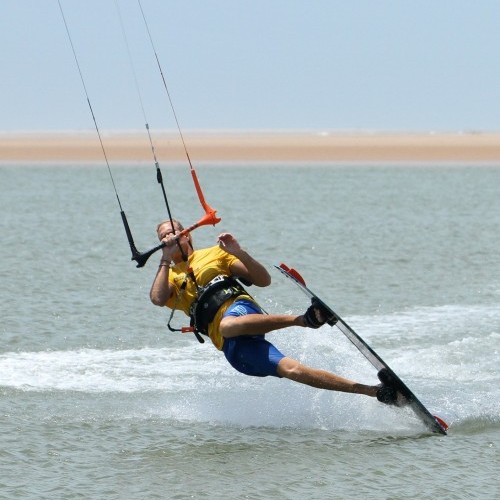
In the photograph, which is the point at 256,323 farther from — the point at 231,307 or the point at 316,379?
the point at 316,379

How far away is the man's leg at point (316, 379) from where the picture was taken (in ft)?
27.8

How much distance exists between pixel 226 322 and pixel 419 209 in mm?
19695

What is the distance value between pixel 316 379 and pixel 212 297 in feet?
3.14

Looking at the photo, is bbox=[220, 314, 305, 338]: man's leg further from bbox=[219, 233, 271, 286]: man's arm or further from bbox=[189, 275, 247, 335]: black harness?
bbox=[219, 233, 271, 286]: man's arm

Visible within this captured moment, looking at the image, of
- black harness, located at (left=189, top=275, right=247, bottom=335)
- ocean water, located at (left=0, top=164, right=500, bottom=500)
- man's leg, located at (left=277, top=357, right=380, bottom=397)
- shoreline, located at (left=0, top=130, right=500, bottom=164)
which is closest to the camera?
ocean water, located at (left=0, top=164, right=500, bottom=500)

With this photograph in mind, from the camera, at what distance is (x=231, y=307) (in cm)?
878

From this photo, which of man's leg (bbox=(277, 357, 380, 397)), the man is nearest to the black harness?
the man

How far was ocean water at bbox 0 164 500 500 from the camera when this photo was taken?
305 inches

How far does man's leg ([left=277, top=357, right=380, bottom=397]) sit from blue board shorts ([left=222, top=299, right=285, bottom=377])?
0.08m

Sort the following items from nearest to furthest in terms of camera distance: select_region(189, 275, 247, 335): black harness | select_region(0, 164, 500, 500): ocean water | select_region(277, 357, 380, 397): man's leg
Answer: select_region(0, 164, 500, 500): ocean water < select_region(277, 357, 380, 397): man's leg < select_region(189, 275, 247, 335): black harness

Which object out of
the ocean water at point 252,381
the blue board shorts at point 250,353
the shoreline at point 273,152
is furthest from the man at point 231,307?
the shoreline at point 273,152

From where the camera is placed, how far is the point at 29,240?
21.2 meters

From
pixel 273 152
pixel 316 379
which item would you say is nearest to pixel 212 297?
pixel 316 379

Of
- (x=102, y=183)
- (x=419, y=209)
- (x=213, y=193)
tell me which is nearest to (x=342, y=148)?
(x=102, y=183)
